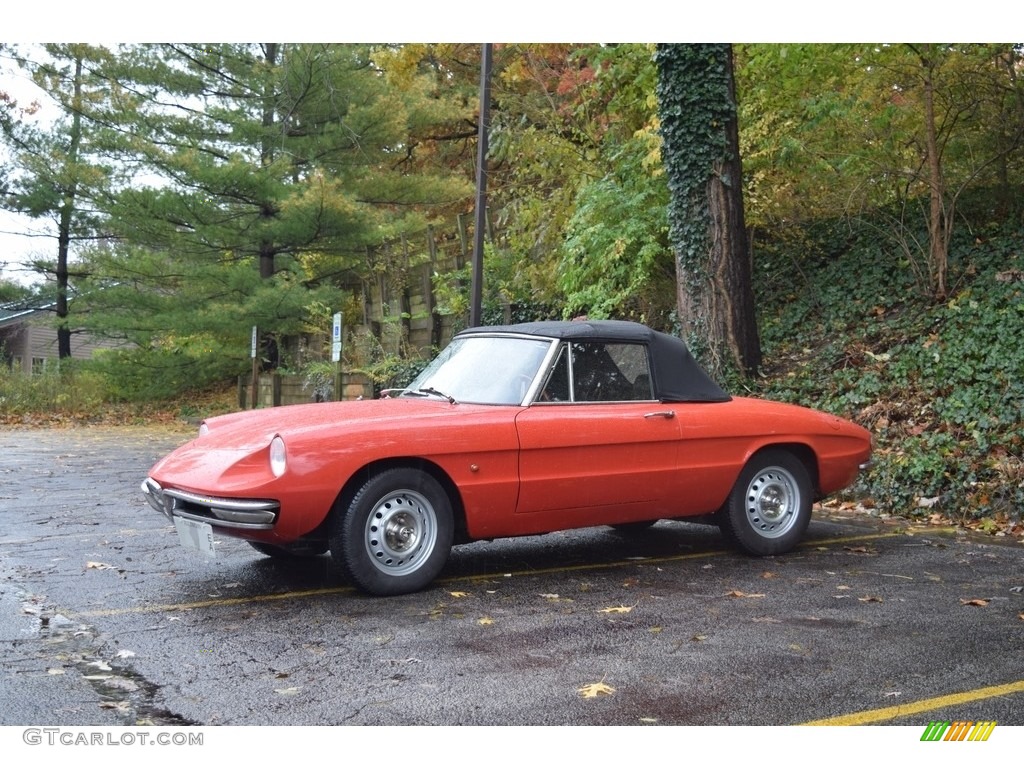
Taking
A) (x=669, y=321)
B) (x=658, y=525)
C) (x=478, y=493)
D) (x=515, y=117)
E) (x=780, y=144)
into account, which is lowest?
(x=658, y=525)

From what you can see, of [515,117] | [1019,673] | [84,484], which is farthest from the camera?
[515,117]

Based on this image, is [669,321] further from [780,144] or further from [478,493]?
[478,493]

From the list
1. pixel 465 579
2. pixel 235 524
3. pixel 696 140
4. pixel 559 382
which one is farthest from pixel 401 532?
pixel 696 140

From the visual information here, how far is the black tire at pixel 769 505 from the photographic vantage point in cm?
720

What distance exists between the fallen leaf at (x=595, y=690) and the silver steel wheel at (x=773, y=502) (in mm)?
3272

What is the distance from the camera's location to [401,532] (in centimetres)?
590

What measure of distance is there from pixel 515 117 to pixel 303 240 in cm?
805

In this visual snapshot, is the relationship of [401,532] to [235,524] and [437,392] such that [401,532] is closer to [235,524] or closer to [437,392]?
[235,524]

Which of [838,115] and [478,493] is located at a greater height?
[838,115]

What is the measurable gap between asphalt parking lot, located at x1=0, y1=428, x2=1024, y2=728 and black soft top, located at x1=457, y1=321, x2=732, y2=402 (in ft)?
3.78

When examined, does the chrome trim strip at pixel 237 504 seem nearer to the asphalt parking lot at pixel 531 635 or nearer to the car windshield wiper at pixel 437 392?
the asphalt parking lot at pixel 531 635

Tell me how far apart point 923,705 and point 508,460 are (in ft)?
9.19

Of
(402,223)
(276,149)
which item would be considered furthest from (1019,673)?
(276,149)

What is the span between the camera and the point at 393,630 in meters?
5.16
